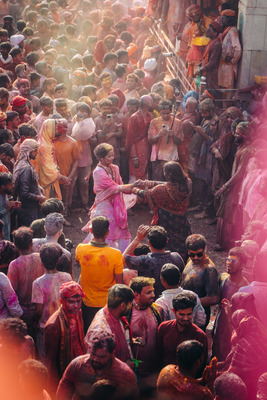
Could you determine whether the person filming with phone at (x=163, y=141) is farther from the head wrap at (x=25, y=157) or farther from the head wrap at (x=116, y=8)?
the head wrap at (x=116, y=8)

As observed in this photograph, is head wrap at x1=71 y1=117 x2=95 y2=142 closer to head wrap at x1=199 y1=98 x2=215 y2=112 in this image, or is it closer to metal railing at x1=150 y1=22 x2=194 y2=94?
head wrap at x1=199 y1=98 x2=215 y2=112

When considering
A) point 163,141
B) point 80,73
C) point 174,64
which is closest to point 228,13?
point 80,73

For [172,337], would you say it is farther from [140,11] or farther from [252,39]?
[140,11]

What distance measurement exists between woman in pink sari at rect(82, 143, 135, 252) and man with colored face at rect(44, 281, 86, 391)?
7.81 feet

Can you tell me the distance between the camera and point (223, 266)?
8148 mm

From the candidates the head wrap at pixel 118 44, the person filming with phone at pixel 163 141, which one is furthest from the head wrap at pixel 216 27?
the head wrap at pixel 118 44

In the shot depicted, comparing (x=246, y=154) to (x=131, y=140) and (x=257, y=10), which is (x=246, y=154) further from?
(x=257, y=10)

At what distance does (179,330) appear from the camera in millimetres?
4438

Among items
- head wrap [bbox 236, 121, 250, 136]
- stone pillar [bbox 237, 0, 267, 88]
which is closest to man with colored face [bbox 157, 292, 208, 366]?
head wrap [bbox 236, 121, 250, 136]

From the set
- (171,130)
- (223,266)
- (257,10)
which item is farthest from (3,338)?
(257,10)

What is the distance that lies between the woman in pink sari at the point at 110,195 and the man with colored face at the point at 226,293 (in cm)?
208

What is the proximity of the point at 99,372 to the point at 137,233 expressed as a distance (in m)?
1.97

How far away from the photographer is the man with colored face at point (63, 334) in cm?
442

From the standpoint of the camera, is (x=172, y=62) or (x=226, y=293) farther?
(x=172, y=62)
